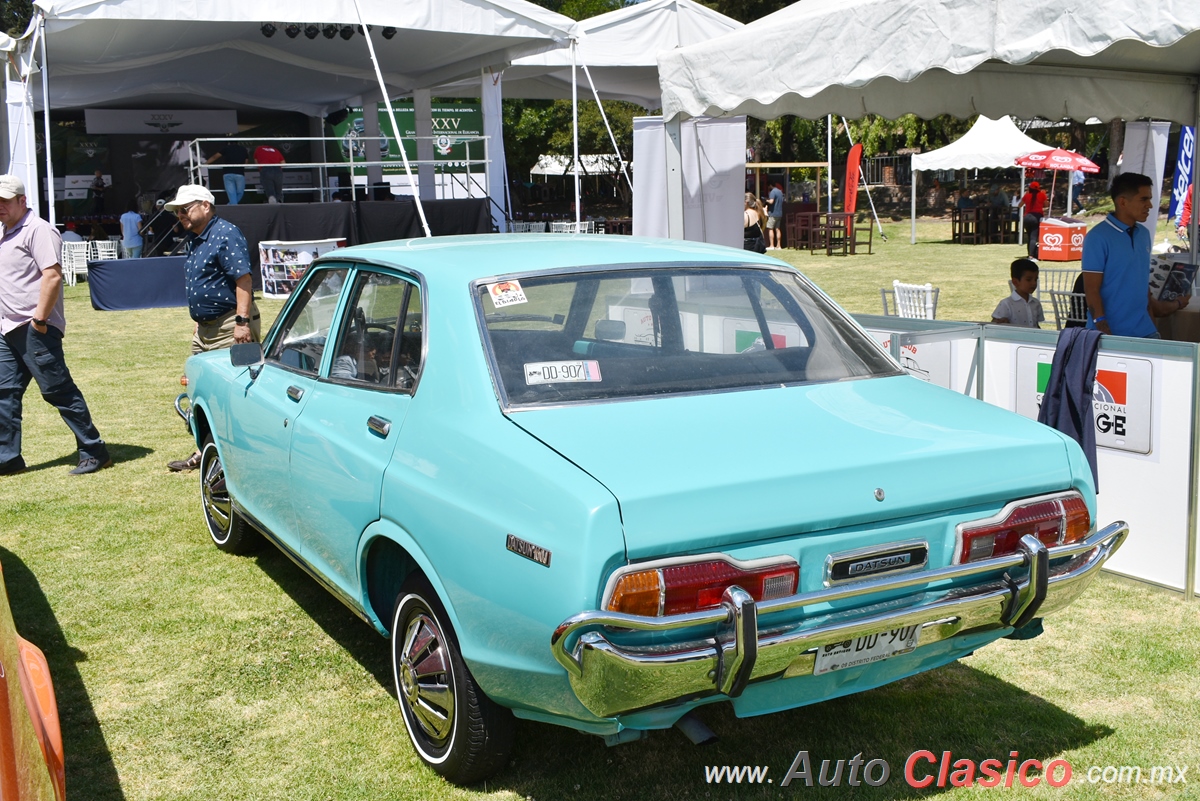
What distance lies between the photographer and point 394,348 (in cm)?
388

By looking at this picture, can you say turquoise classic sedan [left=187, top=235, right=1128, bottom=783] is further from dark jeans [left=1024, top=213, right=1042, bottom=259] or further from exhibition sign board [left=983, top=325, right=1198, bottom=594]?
dark jeans [left=1024, top=213, right=1042, bottom=259]

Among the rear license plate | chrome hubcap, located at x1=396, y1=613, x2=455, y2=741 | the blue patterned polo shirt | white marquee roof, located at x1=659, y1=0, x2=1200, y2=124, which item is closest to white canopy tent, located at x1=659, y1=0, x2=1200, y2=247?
white marquee roof, located at x1=659, y1=0, x2=1200, y2=124

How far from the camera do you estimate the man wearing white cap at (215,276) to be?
7.11m

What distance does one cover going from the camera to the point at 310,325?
15.7ft

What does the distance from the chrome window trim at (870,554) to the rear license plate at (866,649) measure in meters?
0.15

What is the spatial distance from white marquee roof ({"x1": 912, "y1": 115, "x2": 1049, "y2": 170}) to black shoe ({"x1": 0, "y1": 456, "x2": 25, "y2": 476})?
22.8 metres

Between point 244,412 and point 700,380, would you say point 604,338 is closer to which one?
point 700,380

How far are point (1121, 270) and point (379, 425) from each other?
4949mm

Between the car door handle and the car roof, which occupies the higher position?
the car roof

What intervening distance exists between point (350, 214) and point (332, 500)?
16.0 meters

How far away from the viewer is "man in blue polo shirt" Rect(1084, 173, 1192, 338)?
21.8 feet

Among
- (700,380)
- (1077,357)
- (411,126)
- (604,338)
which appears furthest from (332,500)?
(411,126)
